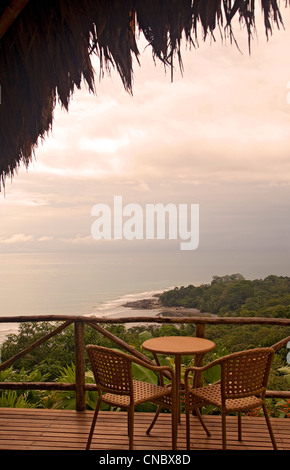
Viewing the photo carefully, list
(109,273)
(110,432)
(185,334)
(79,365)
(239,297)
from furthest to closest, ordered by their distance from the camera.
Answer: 1. (109,273)
2. (239,297)
3. (185,334)
4. (79,365)
5. (110,432)

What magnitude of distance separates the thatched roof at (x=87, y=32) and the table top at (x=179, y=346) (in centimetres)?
184

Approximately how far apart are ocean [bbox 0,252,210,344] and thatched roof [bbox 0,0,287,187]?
773 centimetres

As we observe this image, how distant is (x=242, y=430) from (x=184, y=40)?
9.59 ft

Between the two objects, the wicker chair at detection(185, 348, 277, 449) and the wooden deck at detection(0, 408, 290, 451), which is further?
the wooden deck at detection(0, 408, 290, 451)

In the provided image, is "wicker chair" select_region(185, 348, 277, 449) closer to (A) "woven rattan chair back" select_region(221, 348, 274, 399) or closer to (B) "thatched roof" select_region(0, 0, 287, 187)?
→ (A) "woven rattan chair back" select_region(221, 348, 274, 399)

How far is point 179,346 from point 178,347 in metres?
0.04

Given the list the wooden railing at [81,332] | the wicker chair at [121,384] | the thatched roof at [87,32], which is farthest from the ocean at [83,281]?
the thatched roof at [87,32]

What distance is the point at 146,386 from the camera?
10.6 feet

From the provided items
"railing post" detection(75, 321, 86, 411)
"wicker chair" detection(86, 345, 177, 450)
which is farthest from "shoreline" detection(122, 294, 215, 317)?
"wicker chair" detection(86, 345, 177, 450)

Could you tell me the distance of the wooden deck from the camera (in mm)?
3145

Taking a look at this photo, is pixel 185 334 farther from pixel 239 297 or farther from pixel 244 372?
pixel 239 297

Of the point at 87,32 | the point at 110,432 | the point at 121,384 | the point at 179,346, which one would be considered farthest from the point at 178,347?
the point at 87,32

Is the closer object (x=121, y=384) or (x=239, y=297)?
(x=121, y=384)

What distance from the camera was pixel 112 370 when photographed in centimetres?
294
